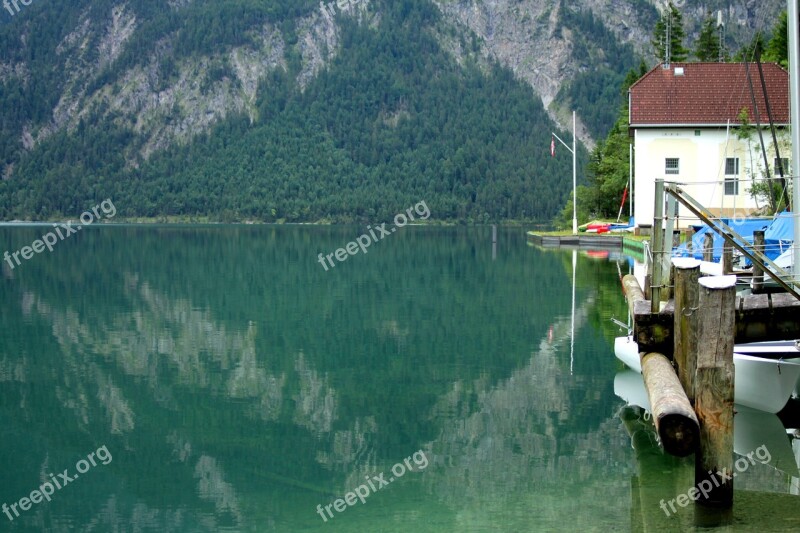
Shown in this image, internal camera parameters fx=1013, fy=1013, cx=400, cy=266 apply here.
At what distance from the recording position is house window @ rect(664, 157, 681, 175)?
55.6m

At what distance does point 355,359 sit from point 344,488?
30.2 feet

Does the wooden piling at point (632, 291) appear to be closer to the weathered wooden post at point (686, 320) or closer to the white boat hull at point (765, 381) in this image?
the white boat hull at point (765, 381)

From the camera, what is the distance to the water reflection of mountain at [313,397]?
1275 cm

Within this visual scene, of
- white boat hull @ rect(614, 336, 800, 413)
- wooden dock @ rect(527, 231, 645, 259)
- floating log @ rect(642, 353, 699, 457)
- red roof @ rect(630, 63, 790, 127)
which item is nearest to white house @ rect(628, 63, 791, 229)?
red roof @ rect(630, 63, 790, 127)

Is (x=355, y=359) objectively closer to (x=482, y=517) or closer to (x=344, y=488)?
(x=344, y=488)

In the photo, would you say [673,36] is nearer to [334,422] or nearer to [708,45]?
[708,45]

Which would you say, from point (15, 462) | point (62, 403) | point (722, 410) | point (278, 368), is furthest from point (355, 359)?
point (722, 410)

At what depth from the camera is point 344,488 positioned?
12.5m

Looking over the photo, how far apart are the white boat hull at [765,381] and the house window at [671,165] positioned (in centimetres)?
4168

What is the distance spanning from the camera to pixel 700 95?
2168 inches

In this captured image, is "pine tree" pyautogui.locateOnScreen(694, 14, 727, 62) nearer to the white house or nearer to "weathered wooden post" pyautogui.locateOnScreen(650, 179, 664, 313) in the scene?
the white house

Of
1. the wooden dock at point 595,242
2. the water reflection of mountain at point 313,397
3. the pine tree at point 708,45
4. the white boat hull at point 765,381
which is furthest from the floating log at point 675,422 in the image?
the pine tree at point 708,45

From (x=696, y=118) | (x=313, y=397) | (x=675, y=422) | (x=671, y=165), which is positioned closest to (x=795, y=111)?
(x=675, y=422)

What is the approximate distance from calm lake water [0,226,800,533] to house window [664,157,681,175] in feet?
83.6
